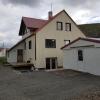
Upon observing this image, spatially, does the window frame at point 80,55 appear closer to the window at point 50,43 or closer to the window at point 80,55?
the window at point 80,55

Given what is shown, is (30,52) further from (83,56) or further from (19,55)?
(83,56)

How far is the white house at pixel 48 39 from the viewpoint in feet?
93.2

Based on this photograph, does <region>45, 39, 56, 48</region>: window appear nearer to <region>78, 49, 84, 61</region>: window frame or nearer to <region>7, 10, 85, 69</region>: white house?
<region>7, 10, 85, 69</region>: white house

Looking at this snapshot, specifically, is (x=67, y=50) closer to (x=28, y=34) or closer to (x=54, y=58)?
(x=54, y=58)

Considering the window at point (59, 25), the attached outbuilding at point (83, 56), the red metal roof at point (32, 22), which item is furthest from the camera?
the red metal roof at point (32, 22)

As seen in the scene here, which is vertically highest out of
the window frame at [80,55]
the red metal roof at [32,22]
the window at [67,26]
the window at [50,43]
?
the red metal roof at [32,22]

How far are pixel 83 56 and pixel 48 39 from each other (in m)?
8.32

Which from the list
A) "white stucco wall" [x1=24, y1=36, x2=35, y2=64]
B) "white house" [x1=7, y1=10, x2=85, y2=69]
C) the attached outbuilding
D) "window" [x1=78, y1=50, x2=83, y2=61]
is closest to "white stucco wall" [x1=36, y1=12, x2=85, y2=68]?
"white house" [x1=7, y1=10, x2=85, y2=69]

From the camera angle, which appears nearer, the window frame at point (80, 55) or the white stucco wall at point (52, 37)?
the window frame at point (80, 55)

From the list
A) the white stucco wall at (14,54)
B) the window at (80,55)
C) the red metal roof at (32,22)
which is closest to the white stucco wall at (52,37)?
the red metal roof at (32,22)

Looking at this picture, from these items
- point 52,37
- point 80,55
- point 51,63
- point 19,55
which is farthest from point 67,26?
point 80,55

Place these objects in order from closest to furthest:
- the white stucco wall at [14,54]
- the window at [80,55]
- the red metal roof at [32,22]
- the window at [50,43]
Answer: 1. the window at [80,55]
2. the window at [50,43]
3. the red metal roof at [32,22]
4. the white stucco wall at [14,54]

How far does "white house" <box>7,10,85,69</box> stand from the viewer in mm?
28406

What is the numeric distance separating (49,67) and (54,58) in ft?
5.11
